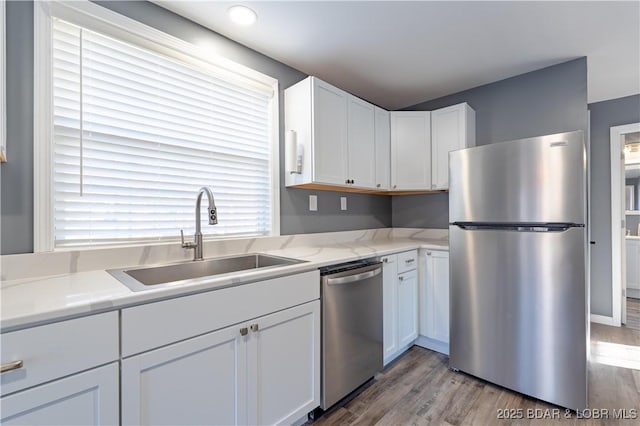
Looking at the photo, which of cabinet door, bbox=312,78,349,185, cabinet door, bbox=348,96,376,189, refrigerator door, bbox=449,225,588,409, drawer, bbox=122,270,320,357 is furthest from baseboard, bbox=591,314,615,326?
drawer, bbox=122,270,320,357

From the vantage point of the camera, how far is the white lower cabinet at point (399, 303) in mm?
2090

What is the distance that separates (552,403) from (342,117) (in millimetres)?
2340

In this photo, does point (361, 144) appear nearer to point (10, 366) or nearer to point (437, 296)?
point (437, 296)

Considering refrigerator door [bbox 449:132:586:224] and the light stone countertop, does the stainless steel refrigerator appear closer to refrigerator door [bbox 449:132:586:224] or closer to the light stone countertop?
refrigerator door [bbox 449:132:586:224]

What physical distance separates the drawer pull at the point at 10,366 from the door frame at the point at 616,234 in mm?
4418

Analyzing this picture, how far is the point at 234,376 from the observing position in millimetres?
1233

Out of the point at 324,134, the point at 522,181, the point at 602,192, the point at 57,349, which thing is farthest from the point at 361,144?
the point at 602,192

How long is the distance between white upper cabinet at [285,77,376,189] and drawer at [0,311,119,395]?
1463mm

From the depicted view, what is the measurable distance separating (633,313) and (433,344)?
2.78m

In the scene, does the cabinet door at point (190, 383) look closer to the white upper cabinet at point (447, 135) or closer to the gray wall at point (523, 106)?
the white upper cabinet at point (447, 135)

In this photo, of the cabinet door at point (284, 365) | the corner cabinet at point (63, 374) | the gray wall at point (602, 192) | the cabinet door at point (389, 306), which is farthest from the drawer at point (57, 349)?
the gray wall at point (602, 192)

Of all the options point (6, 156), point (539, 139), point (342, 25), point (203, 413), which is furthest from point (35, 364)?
point (539, 139)

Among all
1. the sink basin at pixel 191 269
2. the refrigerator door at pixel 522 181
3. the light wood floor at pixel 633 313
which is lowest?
the light wood floor at pixel 633 313

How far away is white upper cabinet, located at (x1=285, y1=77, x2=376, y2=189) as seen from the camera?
6.86 ft
